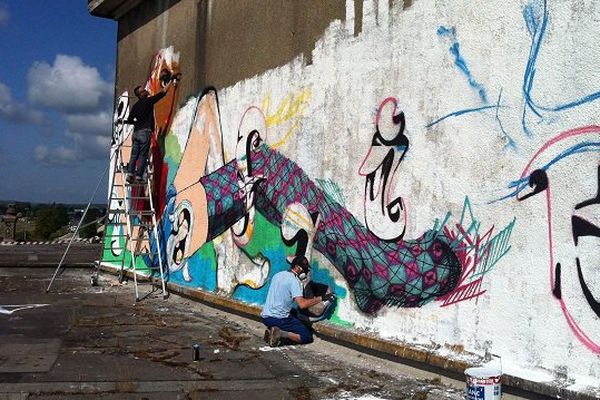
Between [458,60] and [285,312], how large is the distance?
364 cm

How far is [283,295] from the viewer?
27.2ft

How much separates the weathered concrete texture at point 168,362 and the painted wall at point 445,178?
0.64 metres

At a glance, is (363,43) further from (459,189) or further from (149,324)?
(149,324)

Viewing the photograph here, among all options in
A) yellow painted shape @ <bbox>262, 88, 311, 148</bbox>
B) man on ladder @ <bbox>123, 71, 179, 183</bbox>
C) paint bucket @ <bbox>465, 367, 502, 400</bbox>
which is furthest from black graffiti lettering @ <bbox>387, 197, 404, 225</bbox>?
man on ladder @ <bbox>123, 71, 179, 183</bbox>

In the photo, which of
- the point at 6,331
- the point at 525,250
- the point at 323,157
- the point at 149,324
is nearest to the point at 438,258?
the point at 525,250

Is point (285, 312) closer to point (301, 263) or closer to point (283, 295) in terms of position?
point (283, 295)

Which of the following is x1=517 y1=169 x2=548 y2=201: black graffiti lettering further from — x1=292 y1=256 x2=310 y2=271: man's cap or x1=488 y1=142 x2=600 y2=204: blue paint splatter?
x1=292 y1=256 x2=310 y2=271: man's cap

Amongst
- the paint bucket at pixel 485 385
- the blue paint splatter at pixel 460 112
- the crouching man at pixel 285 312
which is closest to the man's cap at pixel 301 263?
the crouching man at pixel 285 312

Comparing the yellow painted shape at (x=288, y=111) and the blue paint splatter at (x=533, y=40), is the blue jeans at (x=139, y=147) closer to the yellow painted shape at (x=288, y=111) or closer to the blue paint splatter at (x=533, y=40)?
the yellow painted shape at (x=288, y=111)

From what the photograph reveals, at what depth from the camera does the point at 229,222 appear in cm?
1105

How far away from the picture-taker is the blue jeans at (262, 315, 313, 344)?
8.29m

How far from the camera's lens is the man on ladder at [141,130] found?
1369cm

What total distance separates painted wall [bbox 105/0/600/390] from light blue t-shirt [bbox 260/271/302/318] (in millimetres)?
472

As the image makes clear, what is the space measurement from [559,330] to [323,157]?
12.9 feet
